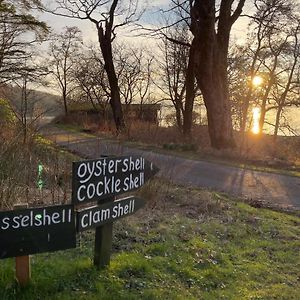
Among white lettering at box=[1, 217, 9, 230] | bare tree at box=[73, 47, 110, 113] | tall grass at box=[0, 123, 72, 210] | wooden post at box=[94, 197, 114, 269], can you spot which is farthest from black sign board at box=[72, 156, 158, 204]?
bare tree at box=[73, 47, 110, 113]

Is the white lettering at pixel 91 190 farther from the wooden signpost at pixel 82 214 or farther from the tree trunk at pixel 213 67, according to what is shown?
the tree trunk at pixel 213 67

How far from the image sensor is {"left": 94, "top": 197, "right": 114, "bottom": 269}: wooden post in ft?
13.1

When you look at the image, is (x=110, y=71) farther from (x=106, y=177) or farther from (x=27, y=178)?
(x=106, y=177)

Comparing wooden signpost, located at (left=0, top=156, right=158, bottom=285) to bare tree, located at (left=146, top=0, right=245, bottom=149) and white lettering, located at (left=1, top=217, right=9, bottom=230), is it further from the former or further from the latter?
bare tree, located at (left=146, top=0, right=245, bottom=149)

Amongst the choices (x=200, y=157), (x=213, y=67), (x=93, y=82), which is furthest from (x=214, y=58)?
(x=93, y=82)

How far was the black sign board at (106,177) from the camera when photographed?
348 centimetres

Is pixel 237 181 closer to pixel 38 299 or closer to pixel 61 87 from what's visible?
pixel 38 299

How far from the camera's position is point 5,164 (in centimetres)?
622

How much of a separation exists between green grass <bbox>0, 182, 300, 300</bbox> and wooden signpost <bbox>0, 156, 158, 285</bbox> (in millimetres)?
259

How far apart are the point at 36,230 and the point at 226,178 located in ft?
30.5

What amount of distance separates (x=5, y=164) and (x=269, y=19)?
14704 millimetres

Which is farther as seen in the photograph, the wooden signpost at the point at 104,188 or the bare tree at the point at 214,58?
the bare tree at the point at 214,58

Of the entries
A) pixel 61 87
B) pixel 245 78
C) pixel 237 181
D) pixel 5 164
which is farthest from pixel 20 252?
pixel 61 87

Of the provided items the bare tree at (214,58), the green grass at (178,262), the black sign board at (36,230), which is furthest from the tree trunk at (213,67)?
the black sign board at (36,230)
